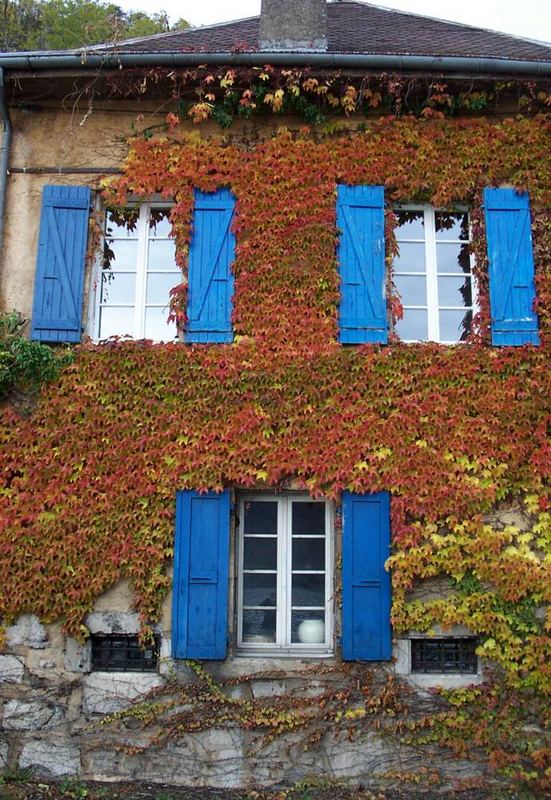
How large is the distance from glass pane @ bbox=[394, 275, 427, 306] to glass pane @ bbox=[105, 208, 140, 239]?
7.89 feet

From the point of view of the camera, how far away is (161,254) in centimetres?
621

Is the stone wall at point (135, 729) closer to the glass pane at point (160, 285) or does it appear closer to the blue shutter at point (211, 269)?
the blue shutter at point (211, 269)

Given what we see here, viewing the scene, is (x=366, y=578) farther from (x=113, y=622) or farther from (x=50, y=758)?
(x=50, y=758)

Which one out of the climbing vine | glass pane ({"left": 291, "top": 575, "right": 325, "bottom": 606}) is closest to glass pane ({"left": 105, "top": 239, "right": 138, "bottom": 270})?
the climbing vine

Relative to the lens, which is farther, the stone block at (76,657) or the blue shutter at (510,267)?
the blue shutter at (510,267)

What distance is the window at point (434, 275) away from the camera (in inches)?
238

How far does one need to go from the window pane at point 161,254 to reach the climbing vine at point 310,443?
0.27 meters

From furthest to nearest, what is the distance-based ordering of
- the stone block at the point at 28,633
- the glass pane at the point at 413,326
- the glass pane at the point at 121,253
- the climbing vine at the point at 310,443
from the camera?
1. the glass pane at the point at 121,253
2. the glass pane at the point at 413,326
3. the stone block at the point at 28,633
4. the climbing vine at the point at 310,443

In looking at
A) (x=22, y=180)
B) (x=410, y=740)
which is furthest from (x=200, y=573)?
(x=22, y=180)

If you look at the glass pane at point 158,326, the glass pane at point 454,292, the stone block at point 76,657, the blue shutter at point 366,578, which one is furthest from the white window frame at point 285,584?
the glass pane at point 454,292

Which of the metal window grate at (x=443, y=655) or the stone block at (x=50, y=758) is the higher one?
the metal window grate at (x=443, y=655)

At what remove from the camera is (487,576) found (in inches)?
212

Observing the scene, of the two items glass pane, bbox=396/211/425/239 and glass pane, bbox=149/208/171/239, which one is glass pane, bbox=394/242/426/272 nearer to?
glass pane, bbox=396/211/425/239

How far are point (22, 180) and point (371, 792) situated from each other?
5812mm
